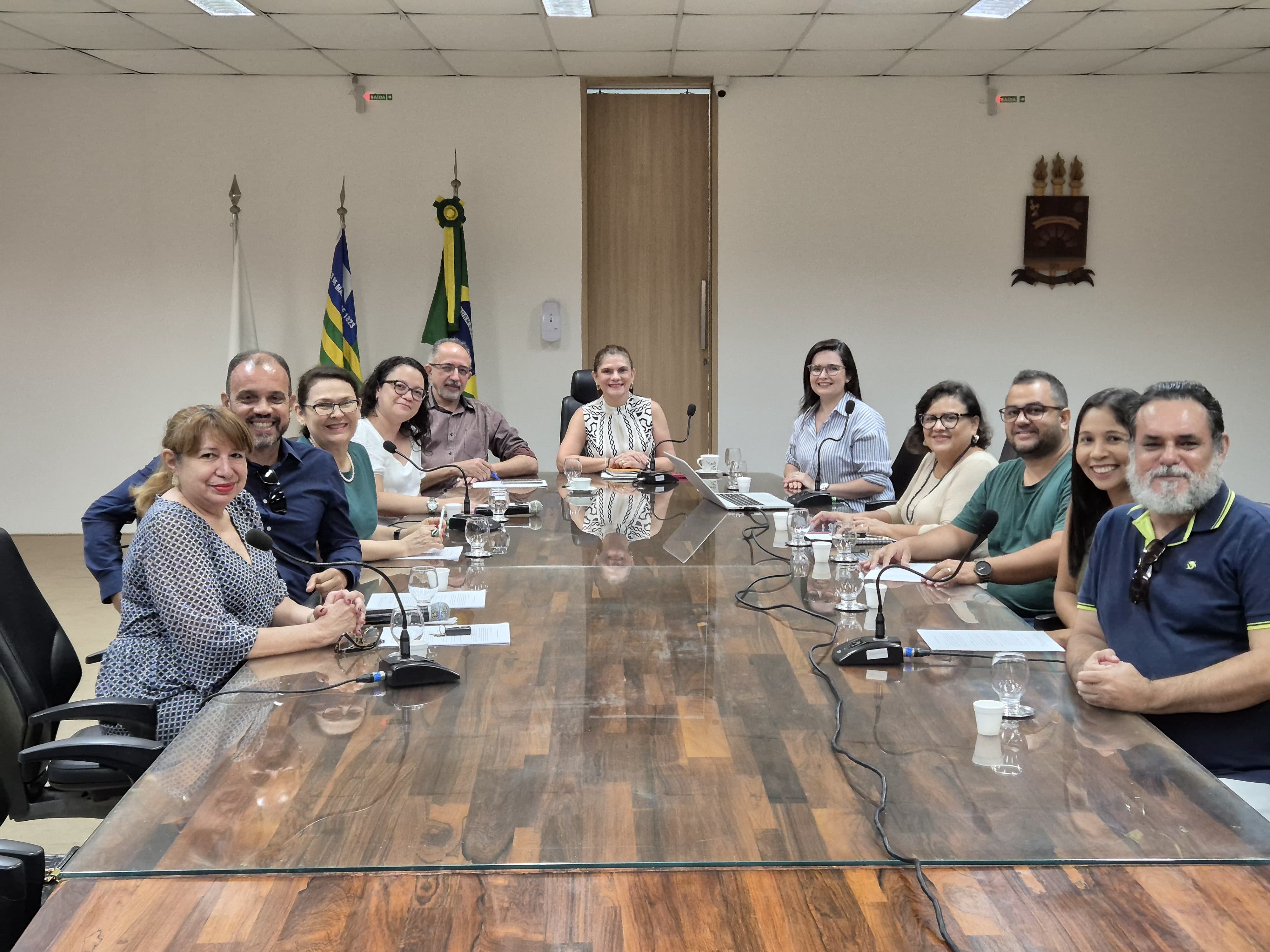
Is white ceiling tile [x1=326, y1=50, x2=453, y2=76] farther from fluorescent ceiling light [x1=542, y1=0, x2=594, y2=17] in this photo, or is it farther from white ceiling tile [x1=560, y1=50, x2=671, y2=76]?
fluorescent ceiling light [x1=542, y1=0, x2=594, y2=17]

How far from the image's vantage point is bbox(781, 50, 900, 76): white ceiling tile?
6.20 meters

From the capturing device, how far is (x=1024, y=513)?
10.3 ft

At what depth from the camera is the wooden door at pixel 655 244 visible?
694cm

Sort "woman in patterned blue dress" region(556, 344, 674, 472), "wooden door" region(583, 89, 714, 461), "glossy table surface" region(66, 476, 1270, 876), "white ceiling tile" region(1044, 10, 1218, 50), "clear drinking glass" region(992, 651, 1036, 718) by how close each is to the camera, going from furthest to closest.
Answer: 1. "wooden door" region(583, 89, 714, 461)
2. "white ceiling tile" region(1044, 10, 1218, 50)
3. "woman in patterned blue dress" region(556, 344, 674, 472)
4. "clear drinking glass" region(992, 651, 1036, 718)
5. "glossy table surface" region(66, 476, 1270, 876)

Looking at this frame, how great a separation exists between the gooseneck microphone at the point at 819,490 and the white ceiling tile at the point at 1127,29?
2562mm

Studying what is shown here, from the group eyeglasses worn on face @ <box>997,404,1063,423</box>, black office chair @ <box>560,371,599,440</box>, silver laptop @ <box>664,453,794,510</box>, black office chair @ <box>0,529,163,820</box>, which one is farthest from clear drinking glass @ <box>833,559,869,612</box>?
black office chair @ <box>560,371,599,440</box>

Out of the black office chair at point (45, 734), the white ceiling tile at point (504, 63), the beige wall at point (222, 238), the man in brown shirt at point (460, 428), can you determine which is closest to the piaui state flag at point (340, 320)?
the beige wall at point (222, 238)

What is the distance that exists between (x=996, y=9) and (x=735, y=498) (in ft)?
10.0

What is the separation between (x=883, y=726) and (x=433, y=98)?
19.9ft

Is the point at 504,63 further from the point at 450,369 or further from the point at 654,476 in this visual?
the point at 654,476

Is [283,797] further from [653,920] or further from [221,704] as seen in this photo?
[653,920]

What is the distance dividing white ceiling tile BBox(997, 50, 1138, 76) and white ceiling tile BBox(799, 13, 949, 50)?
2.70 feet

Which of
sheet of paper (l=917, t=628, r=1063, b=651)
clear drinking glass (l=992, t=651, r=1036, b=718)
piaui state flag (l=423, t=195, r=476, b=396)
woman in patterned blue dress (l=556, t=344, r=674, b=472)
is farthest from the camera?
piaui state flag (l=423, t=195, r=476, b=396)

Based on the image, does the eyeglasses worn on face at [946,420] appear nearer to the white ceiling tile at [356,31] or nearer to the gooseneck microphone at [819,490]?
the gooseneck microphone at [819,490]
